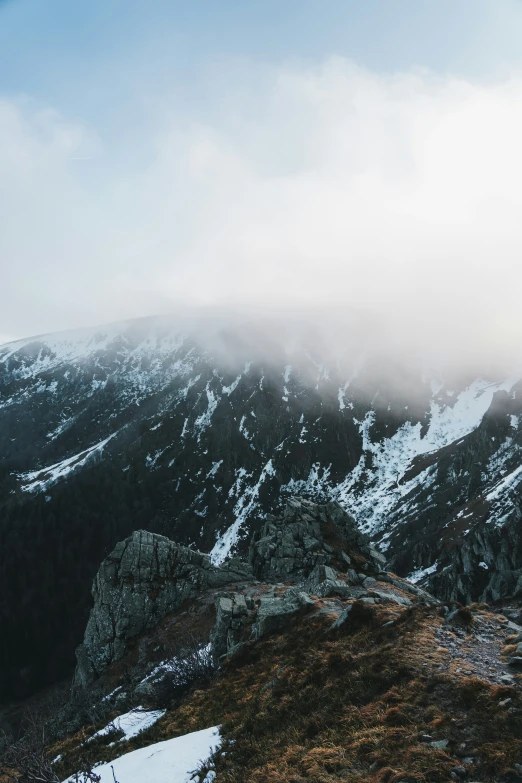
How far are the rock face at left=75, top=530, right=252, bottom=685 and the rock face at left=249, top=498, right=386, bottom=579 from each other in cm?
421

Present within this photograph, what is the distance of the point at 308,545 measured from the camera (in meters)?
57.0

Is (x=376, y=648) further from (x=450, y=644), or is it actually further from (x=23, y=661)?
(x=23, y=661)

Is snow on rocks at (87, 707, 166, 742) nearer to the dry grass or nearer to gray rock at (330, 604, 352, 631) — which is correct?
the dry grass

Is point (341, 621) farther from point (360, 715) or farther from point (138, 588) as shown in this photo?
point (138, 588)

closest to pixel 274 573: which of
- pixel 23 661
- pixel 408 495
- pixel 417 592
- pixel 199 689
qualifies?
pixel 417 592

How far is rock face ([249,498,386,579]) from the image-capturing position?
54684 millimetres

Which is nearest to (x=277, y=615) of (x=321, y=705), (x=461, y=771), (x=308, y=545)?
(x=321, y=705)

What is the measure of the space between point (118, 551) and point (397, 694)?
A: 52.8 metres

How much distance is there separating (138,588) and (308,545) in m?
23.5

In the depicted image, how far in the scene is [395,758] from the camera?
34.8ft

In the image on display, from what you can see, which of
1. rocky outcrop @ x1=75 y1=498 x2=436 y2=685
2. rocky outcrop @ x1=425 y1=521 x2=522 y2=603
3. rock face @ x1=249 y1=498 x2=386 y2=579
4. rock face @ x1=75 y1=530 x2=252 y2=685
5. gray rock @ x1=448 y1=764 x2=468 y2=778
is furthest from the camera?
rocky outcrop @ x1=425 y1=521 x2=522 y2=603

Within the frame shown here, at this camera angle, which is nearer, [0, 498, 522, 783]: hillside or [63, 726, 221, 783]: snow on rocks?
[0, 498, 522, 783]: hillside

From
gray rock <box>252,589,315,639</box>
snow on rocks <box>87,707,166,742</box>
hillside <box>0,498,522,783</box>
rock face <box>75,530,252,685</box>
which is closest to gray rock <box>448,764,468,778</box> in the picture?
hillside <box>0,498,522,783</box>

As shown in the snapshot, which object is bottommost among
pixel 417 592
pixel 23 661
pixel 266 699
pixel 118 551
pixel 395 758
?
pixel 23 661
